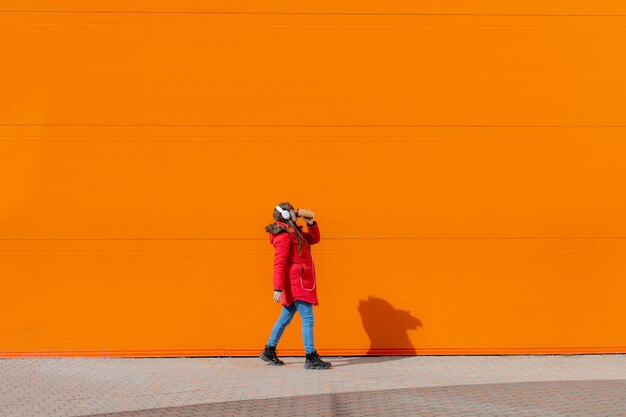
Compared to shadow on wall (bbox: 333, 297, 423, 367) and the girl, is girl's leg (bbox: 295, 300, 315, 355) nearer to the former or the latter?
the girl

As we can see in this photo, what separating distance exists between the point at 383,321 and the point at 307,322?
118 centimetres

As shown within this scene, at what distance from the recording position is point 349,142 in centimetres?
1170

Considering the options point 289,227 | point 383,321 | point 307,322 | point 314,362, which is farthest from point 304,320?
point 383,321

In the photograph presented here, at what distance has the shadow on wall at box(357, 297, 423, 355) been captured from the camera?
11703 mm

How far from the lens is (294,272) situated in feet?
35.5

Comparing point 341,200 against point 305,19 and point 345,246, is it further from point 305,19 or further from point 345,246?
point 305,19

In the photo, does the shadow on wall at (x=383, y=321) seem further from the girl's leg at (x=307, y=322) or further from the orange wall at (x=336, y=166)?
the girl's leg at (x=307, y=322)

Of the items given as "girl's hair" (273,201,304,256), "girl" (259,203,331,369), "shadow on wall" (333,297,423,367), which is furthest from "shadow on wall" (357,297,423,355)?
"girl's hair" (273,201,304,256)

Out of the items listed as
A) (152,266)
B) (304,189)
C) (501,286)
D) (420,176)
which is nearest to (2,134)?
(152,266)

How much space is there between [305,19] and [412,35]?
112 cm

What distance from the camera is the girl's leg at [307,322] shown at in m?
10.8

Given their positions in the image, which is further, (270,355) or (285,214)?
(270,355)

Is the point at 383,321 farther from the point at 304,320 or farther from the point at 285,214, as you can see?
the point at 285,214

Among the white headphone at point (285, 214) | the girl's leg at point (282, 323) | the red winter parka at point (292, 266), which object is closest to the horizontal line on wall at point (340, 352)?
the girl's leg at point (282, 323)
